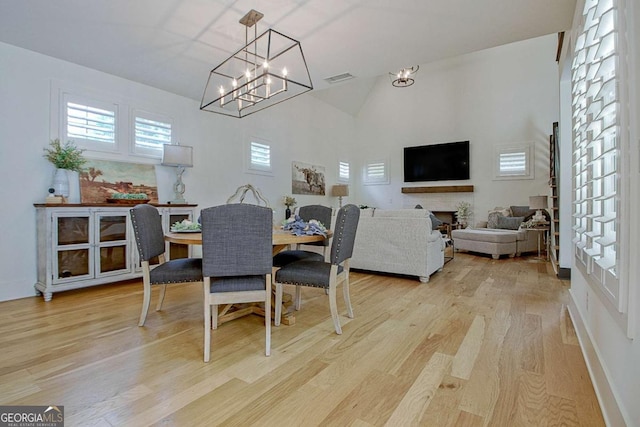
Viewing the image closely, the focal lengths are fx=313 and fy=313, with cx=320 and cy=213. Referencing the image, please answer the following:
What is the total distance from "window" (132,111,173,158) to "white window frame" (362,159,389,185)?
226 inches

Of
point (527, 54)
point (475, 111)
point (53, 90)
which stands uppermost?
point (527, 54)

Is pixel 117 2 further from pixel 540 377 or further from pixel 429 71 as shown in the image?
pixel 429 71

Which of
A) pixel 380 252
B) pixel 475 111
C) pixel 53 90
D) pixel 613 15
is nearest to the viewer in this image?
pixel 613 15

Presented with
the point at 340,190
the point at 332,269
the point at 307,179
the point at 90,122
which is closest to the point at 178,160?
the point at 90,122

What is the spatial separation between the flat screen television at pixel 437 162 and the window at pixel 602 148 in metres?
5.83

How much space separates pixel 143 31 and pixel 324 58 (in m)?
1.88

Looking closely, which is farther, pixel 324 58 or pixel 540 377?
pixel 324 58

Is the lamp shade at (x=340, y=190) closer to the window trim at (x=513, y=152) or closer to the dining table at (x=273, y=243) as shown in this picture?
the window trim at (x=513, y=152)

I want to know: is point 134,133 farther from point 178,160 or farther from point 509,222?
point 509,222

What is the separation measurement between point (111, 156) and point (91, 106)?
61cm

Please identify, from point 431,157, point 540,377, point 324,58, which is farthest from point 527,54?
point 540,377

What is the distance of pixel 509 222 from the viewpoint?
21.3 ft

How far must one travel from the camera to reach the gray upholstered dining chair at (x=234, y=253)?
6.29ft

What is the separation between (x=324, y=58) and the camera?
368 cm
